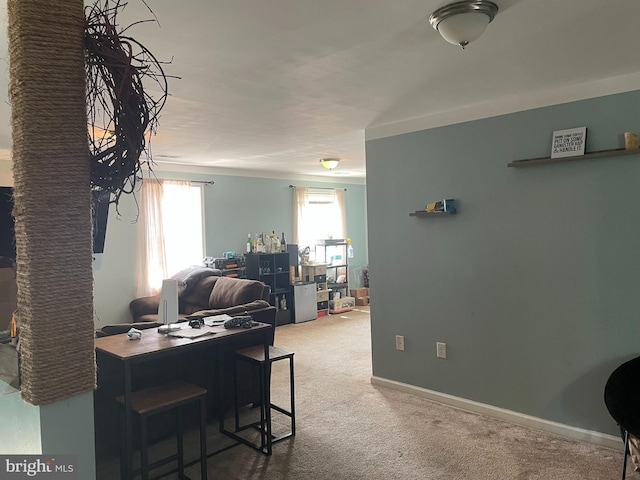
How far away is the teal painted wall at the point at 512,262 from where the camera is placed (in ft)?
9.33

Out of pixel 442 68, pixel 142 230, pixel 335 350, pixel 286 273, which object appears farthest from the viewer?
pixel 286 273

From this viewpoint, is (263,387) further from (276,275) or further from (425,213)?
(276,275)

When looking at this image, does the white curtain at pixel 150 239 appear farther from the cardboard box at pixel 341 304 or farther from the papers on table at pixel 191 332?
the papers on table at pixel 191 332

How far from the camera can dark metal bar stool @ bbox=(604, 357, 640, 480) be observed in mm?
2352

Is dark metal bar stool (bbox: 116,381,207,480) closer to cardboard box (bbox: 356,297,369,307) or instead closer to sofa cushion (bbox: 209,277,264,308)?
sofa cushion (bbox: 209,277,264,308)

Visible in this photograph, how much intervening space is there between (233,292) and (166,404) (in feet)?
9.04

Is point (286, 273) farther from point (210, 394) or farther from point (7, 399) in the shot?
point (7, 399)

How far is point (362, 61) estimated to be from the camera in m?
2.40

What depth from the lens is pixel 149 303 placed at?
5.59 metres

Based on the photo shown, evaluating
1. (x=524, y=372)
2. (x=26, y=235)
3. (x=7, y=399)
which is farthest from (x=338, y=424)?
(x=26, y=235)

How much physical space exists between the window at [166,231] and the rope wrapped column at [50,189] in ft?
15.6

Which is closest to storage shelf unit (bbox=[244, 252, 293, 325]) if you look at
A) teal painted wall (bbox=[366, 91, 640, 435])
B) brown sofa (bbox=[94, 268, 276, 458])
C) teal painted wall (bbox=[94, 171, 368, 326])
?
teal painted wall (bbox=[94, 171, 368, 326])

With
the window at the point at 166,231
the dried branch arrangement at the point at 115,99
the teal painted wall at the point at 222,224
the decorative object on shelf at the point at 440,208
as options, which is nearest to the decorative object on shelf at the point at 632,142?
the decorative object on shelf at the point at 440,208

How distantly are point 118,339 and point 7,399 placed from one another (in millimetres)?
1300
